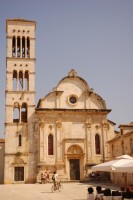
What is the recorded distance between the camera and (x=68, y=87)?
147 ft

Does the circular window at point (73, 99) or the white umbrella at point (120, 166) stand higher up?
the circular window at point (73, 99)

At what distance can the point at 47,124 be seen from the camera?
4284 cm

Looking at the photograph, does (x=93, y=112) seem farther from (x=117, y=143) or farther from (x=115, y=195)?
(x=115, y=195)

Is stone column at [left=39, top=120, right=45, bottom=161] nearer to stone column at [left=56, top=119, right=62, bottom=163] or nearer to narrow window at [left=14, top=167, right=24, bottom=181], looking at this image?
stone column at [left=56, top=119, right=62, bottom=163]

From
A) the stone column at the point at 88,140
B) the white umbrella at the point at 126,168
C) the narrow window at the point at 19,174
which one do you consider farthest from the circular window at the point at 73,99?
the white umbrella at the point at 126,168

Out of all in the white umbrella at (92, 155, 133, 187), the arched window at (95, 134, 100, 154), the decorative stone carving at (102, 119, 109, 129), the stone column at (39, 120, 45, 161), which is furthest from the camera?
the decorative stone carving at (102, 119, 109, 129)

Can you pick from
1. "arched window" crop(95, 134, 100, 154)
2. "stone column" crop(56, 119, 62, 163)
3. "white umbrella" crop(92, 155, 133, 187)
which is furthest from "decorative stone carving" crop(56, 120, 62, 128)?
"white umbrella" crop(92, 155, 133, 187)

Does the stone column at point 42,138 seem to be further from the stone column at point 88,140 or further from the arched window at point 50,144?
the stone column at point 88,140

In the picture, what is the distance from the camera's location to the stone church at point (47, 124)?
41.3m

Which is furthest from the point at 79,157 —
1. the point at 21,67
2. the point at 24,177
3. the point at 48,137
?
the point at 21,67

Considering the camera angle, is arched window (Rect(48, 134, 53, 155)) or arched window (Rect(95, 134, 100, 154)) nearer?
arched window (Rect(48, 134, 53, 155))

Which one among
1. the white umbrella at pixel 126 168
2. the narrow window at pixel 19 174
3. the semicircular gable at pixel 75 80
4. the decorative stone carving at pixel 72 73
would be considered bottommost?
the narrow window at pixel 19 174

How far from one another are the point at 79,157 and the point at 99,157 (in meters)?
2.85

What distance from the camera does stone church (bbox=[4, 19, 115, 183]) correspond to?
4131 centimetres
